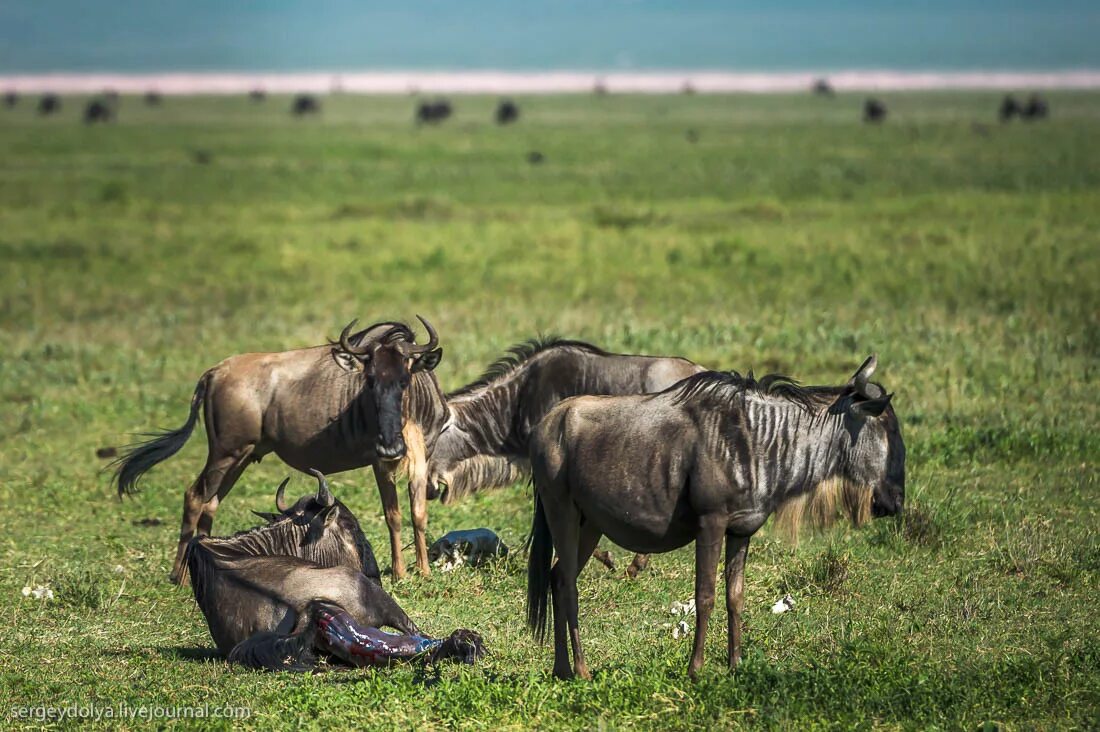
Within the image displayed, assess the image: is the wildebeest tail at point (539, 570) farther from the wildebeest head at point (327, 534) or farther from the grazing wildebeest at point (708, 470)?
the wildebeest head at point (327, 534)

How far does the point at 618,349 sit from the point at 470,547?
6.49 metres

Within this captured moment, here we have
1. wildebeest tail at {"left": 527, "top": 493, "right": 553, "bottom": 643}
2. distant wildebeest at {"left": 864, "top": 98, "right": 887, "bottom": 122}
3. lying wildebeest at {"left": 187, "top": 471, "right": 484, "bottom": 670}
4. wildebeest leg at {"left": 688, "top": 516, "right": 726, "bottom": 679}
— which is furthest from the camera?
distant wildebeest at {"left": 864, "top": 98, "right": 887, "bottom": 122}

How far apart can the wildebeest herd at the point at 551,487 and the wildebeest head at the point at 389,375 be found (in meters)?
0.01

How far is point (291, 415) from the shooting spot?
31.2 ft

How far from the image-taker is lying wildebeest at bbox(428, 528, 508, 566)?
29.9 feet

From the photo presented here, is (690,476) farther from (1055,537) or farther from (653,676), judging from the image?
(1055,537)

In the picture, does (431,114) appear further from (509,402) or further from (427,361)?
(427,361)

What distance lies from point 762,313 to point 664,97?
108 meters

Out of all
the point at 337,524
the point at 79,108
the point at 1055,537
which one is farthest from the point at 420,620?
the point at 79,108

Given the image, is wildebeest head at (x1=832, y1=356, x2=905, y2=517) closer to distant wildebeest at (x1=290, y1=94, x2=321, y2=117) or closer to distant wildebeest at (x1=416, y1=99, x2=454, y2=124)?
distant wildebeest at (x1=416, y1=99, x2=454, y2=124)

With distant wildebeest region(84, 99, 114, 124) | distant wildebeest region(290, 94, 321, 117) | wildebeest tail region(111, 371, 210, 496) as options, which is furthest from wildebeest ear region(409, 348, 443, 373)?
distant wildebeest region(290, 94, 321, 117)

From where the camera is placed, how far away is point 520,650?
7.39m

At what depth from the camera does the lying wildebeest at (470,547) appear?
912 centimetres

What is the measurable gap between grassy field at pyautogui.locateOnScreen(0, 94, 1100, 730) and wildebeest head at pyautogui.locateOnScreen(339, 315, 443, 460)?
88cm
